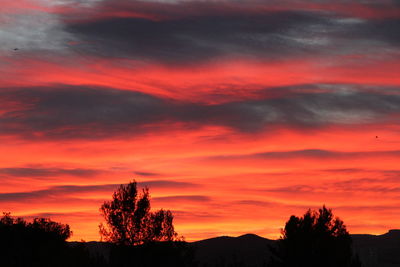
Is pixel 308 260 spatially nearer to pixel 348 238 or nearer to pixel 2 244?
pixel 348 238

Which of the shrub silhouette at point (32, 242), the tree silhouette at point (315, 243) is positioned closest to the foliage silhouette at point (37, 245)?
the shrub silhouette at point (32, 242)

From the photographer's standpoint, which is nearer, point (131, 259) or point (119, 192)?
point (131, 259)

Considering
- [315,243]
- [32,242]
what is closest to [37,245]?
[32,242]

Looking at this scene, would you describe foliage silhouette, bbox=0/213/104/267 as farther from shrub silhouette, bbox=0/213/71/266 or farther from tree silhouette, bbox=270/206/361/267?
tree silhouette, bbox=270/206/361/267

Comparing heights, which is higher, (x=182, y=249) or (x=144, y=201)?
(x=144, y=201)

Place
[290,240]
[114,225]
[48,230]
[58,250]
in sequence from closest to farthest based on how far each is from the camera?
[58,250] < [114,225] < [290,240] < [48,230]

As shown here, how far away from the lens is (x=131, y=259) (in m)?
97.9

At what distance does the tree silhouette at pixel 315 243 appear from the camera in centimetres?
10500

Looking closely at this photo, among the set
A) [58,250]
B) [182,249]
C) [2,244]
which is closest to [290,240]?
[182,249]

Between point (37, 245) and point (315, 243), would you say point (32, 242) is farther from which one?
point (315, 243)

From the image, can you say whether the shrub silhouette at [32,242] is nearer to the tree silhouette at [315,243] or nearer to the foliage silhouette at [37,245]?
the foliage silhouette at [37,245]

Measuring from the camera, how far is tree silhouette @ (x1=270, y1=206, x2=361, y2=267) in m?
105

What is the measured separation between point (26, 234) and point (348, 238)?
55137mm

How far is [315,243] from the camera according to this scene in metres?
109
